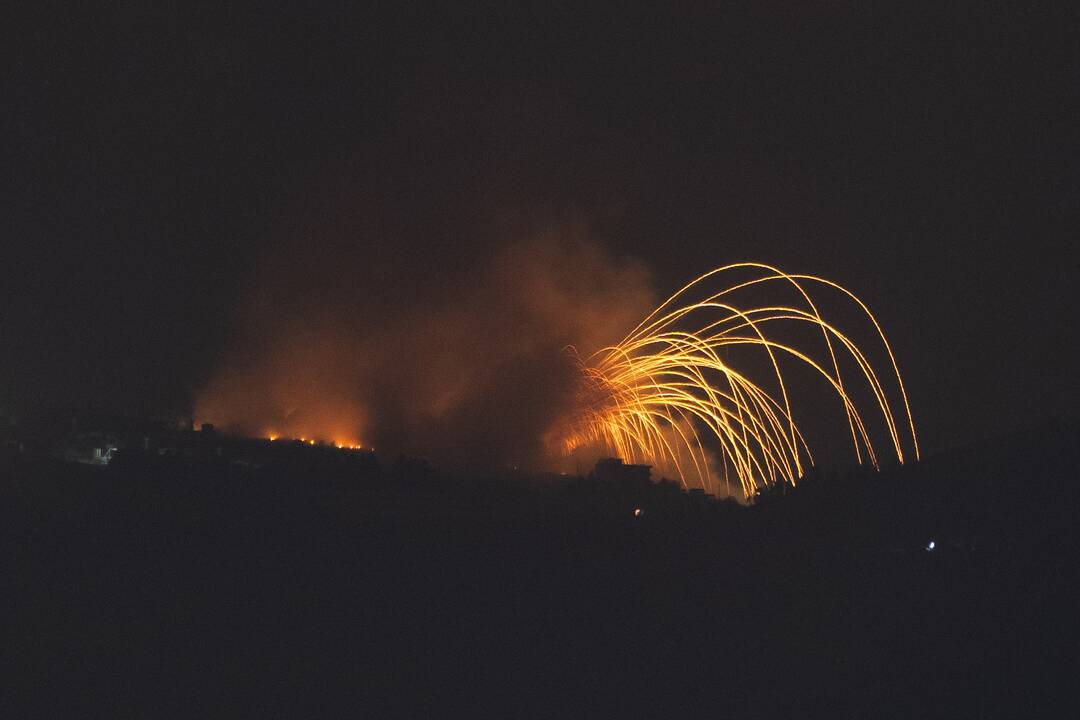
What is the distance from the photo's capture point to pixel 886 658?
44.9 ft

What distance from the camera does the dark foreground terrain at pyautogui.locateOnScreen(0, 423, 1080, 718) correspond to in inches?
472

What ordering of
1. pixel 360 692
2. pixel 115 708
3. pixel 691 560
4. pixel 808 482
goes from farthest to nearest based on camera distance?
pixel 808 482
pixel 691 560
pixel 360 692
pixel 115 708

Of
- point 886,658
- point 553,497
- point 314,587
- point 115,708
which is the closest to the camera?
point 115,708

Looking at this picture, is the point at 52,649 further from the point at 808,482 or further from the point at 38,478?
the point at 808,482

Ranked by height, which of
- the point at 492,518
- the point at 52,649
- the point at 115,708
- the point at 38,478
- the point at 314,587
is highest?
the point at 38,478

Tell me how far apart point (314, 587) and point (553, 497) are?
17.9m

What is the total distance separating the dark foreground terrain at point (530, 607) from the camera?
472 inches

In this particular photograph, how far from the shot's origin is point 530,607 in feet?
51.9

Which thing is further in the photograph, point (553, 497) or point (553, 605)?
point (553, 497)

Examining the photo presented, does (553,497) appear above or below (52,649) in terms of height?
above

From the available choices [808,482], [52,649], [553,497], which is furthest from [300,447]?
→ [52,649]

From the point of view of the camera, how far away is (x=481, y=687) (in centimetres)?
1223

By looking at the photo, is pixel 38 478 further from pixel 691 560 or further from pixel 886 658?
pixel 886 658

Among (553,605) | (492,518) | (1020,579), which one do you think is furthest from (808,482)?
(553,605)
